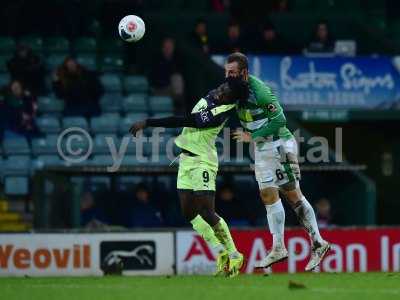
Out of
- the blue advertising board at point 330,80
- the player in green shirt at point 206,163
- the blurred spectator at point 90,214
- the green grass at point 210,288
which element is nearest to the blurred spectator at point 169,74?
the blue advertising board at point 330,80

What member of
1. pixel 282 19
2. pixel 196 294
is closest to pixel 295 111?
pixel 282 19

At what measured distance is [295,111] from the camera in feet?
66.4

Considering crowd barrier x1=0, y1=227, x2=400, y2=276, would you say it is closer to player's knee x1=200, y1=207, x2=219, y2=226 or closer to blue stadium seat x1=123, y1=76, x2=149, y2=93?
player's knee x1=200, y1=207, x2=219, y2=226

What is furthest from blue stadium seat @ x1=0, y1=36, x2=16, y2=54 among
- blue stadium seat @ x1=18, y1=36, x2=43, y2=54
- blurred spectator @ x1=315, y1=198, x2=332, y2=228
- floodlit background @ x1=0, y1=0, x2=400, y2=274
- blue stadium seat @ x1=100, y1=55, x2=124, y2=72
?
blurred spectator @ x1=315, y1=198, x2=332, y2=228

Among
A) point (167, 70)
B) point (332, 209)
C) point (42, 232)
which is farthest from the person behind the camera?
point (167, 70)

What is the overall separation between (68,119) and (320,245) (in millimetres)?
7704

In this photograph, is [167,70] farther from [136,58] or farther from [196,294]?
[196,294]

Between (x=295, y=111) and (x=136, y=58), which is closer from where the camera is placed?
(x=295, y=111)

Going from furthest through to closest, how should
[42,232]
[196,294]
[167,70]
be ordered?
[167,70], [42,232], [196,294]

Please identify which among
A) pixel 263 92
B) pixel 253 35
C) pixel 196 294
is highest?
pixel 253 35

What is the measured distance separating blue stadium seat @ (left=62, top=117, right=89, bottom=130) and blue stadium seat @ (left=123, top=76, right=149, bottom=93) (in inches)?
53.7

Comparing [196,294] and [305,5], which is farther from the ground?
[305,5]

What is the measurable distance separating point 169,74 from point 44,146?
8.23 ft

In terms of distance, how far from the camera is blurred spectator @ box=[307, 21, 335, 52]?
20.8 m
